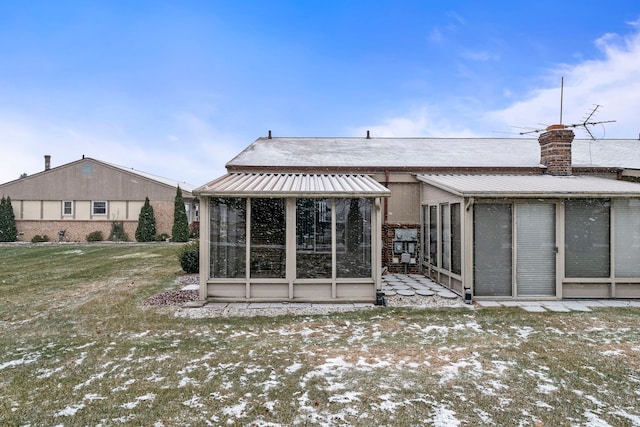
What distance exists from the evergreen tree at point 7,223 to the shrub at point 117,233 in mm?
5583

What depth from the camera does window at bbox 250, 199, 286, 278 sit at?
23.6 feet

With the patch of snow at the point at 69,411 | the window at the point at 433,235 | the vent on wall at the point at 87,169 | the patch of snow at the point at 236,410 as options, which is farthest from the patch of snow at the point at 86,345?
the vent on wall at the point at 87,169

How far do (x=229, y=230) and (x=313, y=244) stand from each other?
175 cm

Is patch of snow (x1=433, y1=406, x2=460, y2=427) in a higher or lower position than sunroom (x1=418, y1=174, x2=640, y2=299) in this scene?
lower

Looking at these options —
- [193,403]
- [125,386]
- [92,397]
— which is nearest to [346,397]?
[193,403]

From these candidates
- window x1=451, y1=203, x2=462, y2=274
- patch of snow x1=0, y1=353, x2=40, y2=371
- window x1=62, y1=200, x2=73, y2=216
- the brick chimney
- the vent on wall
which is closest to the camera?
patch of snow x1=0, y1=353, x2=40, y2=371

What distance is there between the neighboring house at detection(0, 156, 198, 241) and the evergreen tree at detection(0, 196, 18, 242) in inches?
15.1

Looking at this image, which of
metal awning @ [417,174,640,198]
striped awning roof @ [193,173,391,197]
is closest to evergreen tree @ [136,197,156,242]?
striped awning roof @ [193,173,391,197]

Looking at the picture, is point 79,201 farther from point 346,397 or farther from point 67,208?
point 346,397

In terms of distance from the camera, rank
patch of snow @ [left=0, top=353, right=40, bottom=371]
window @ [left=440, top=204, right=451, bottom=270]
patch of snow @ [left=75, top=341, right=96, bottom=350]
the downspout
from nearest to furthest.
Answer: patch of snow @ [left=0, top=353, right=40, bottom=371] → patch of snow @ [left=75, top=341, right=96, bottom=350] → window @ [left=440, top=204, right=451, bottom=270] → the downspout

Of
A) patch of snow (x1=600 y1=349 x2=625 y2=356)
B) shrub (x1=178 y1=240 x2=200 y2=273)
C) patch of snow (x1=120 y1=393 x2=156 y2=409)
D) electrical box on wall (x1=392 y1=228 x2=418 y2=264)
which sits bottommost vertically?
patch of snow (x1=120 y1=393 x2=156 y2=409)

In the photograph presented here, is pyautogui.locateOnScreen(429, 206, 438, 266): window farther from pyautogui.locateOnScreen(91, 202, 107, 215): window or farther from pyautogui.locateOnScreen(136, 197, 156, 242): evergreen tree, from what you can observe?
pyautogui.locateOnScreen(91, 202, 107, 215): window

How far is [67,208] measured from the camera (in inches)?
875

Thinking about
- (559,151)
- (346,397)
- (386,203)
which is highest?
(559,151)
